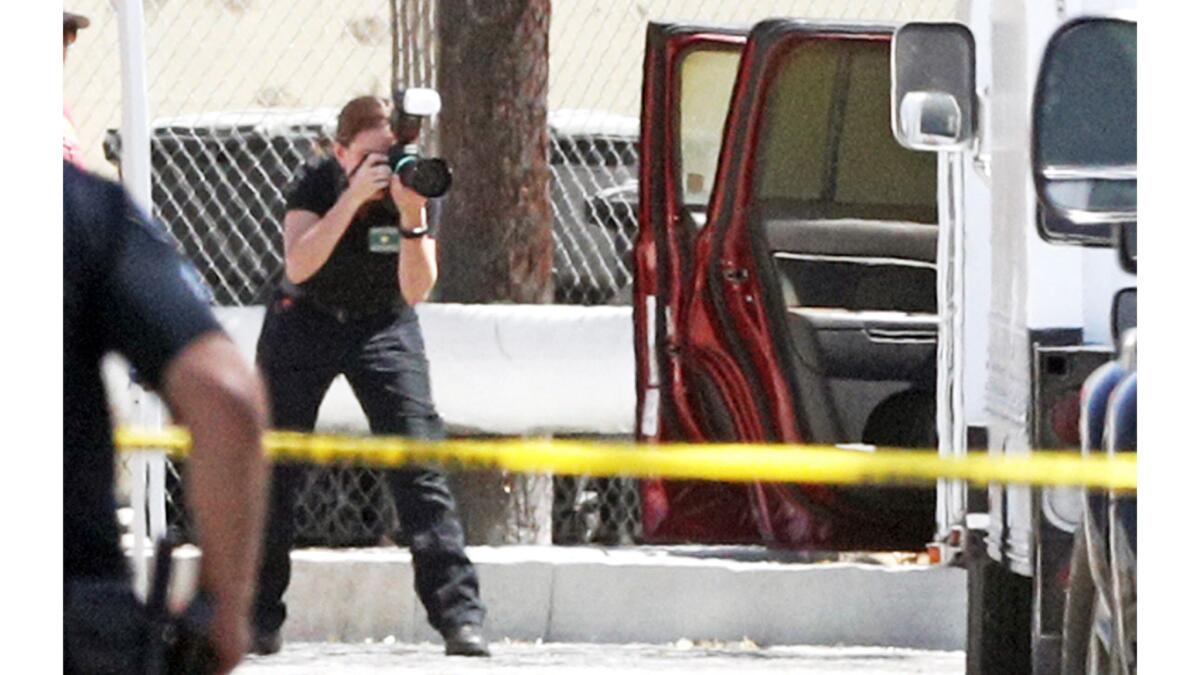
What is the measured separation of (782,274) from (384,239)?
1133 mm

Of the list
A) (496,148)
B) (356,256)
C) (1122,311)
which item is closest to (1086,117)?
(1122,311)

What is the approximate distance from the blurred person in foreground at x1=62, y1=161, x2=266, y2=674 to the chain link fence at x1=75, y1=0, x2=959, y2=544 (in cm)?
683

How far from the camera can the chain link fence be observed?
10367 mm

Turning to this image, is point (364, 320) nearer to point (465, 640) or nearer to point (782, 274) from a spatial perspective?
point (465, 640)

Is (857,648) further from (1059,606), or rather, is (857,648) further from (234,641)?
(234,641)

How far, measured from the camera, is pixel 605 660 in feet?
29.1

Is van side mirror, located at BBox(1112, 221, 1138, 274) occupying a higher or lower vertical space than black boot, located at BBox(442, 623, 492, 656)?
higher

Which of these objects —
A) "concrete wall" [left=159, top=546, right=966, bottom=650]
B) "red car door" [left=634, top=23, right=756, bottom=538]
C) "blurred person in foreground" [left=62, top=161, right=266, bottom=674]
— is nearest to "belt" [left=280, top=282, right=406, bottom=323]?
"red car door" [left=634, top=23, right=756, bottom=538]

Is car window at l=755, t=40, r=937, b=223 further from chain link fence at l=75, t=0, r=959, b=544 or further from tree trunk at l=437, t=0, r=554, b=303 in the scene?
chain link fence at l=75, t=0, r=959, b=544

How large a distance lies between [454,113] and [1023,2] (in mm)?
4747

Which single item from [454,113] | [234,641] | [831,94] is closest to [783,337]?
[831,94]

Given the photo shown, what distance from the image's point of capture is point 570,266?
1085cm
